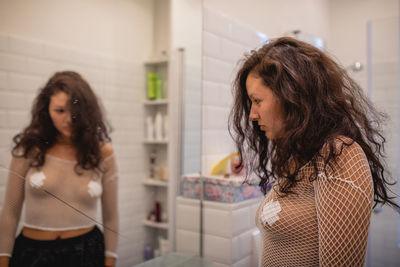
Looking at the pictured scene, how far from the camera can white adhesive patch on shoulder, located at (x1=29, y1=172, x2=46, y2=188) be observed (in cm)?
108

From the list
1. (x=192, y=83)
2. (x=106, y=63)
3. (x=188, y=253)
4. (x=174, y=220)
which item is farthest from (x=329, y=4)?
(x=188, y=253)

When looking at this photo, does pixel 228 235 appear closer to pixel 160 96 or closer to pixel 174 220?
pixel 174 220

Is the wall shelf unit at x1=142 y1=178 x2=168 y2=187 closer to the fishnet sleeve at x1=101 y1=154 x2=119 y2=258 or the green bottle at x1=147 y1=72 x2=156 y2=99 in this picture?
the fishnet sleeve at x1=101 y1=154 x2=119 y2=258

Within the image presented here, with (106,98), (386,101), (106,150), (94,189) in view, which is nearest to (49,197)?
(94,189)

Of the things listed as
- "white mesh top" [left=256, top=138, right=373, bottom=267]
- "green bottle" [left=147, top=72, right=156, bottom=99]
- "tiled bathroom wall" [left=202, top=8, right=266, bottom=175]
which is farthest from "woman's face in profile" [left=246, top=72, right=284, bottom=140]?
"tiled bathroom wall" [left=202, top=8, right=266, bottom=175]

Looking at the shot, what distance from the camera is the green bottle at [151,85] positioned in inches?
54.8

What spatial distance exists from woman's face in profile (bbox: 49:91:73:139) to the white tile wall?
7 cm

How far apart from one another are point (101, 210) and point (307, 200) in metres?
0.73

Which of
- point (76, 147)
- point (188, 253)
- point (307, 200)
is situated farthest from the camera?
point (188, 253)

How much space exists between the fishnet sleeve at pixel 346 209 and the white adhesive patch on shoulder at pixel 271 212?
135 millimetres

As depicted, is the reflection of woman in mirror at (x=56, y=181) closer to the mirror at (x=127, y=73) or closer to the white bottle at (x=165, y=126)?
the mirror at (x=127, y=73)

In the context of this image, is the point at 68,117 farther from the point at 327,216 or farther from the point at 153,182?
the point at 327,216

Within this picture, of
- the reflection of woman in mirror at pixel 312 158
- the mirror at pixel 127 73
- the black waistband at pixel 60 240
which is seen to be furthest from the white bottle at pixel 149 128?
the reflection of woman in mirror at pixel 312 158

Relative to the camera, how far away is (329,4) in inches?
70.0
